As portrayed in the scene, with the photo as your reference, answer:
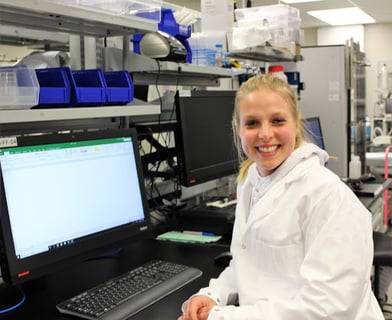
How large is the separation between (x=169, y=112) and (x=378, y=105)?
5125 mm

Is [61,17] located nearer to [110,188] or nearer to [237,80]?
[110,188]

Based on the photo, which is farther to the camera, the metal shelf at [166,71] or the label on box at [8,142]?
the metal shelf at [166,71]

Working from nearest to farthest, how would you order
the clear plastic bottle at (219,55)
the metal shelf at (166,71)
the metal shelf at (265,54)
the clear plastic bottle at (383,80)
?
the metal shelf at (166,71)
the clear plastic bottle at (219,55)
the metal shelf at (265,54)
the clear plastic bottle at (383,80)

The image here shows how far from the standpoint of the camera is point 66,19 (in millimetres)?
1486

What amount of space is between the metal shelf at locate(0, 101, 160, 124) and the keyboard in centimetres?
48

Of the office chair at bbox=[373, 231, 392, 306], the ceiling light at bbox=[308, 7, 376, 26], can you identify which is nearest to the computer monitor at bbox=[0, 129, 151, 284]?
the office chair at bbox=[373, 231, 392, 306]

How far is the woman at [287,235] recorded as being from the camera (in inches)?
41.6

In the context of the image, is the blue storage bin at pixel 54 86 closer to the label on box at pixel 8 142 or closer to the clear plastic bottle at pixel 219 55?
the label on box at pixel 8 142

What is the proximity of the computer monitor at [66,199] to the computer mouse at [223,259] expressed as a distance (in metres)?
0.25

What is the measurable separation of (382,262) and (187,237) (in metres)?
0.77

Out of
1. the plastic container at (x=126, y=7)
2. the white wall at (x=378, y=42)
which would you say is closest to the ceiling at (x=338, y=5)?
the white wall at (x=378, y=42)

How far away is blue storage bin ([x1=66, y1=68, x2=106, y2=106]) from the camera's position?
1.46 metres

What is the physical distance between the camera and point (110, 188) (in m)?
1.54

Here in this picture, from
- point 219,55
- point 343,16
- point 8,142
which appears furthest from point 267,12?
point 343,16
